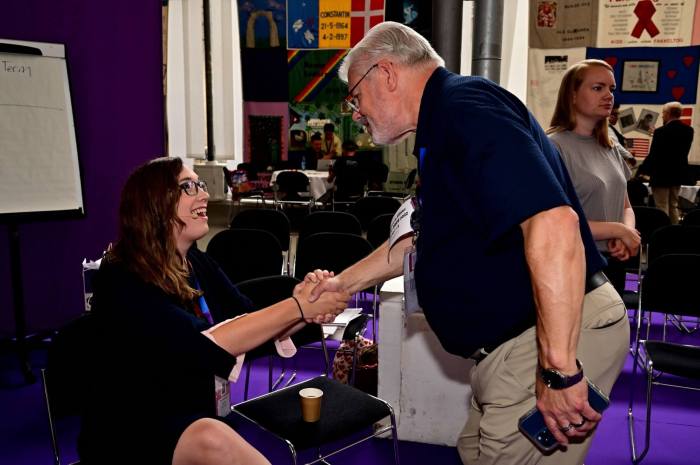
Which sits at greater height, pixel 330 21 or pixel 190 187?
pixel 330 21

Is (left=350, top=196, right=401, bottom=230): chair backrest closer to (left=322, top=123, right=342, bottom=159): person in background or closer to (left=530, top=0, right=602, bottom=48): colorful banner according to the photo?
(left=530, top=0, right=602, bottom=48): colorful banner

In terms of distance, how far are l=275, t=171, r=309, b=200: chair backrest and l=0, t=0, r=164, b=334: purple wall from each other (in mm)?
4917

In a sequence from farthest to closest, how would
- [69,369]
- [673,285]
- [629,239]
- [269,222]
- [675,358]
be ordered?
[269,222] < [673,285] < [675,358] < [629,239] < [69,369]

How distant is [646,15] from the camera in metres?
9.20

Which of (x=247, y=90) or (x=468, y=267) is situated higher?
(x=247, y=90)

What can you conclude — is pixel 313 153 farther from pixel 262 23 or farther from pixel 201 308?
pixel 201 308

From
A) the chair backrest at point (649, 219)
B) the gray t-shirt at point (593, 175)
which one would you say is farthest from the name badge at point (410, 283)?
the chair backrest at point (649, 219)

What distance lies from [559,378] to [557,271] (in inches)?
9.7

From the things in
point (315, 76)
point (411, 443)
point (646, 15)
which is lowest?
point (411, 443)

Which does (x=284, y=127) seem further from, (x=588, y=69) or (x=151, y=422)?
(x=151, y=422)

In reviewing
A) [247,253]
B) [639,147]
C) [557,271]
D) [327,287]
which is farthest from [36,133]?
[639,147]

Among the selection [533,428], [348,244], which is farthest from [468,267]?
[348,244]

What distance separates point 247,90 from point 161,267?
10.8 metres

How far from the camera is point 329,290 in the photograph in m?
2.44
